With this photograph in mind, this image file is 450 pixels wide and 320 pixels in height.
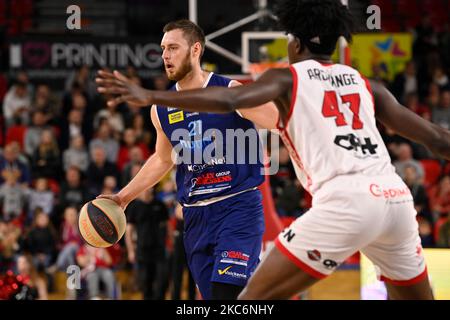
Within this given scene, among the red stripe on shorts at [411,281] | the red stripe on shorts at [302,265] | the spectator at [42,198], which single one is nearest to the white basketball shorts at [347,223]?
the red stripe on shorts at [302,265]

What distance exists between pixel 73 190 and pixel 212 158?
8.25 meters

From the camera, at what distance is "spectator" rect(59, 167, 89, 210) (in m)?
14.1

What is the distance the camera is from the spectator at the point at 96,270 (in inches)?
501

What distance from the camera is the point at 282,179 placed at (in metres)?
13.8

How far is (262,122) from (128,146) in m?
9.29

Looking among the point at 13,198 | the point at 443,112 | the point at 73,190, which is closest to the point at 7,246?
the point at 13,198

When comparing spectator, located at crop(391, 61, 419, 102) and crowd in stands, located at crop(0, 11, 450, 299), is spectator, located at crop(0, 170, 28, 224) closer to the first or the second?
crowd in stands, located at crop(0, 11, 450, 299)

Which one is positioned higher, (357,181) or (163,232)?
(357,181)

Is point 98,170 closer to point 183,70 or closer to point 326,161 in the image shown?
point 183,70

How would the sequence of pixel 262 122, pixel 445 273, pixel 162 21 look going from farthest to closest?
pixel 162 21 < pixel 445 273 < pixel 262 122

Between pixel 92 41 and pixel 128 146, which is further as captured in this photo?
pixel 92 41

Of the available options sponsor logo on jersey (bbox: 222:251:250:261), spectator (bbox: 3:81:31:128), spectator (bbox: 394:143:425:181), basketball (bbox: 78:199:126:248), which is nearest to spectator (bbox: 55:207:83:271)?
spectator (bbox: 3:81:31:128)

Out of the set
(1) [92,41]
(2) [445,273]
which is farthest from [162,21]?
(2) [445,273]
